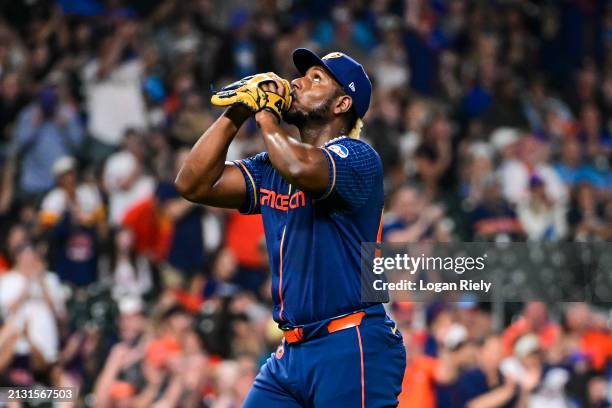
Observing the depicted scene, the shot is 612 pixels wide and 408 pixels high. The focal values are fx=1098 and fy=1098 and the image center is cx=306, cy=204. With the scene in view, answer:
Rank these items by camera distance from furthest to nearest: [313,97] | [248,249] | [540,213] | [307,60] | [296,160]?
[540,213], [248,249], [307,60], [313,97], [296,160]

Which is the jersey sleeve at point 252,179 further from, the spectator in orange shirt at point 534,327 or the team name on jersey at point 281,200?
the spectator in orange shirt at point 534,327

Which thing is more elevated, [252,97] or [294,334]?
[252,97]

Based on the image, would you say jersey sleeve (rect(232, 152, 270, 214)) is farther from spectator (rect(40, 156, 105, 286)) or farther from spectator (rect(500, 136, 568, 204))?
spectator (rect(500, 136, 568, 204))

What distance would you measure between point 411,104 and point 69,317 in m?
4.93

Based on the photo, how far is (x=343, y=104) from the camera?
4.82 m

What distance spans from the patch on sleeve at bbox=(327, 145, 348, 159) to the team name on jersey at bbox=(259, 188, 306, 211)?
0.26 m

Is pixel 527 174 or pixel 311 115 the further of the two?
pixel 527 174

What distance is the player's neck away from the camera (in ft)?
15.8

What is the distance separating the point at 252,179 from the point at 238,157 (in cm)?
603

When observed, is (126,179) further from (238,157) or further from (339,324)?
(339,324)

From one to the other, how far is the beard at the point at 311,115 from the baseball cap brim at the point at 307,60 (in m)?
0.13

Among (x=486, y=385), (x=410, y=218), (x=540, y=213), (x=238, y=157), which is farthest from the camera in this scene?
(x=540, y=213)

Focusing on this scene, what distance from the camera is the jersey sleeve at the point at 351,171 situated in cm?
445

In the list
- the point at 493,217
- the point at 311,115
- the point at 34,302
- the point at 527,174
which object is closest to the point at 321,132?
the point at 311,115
